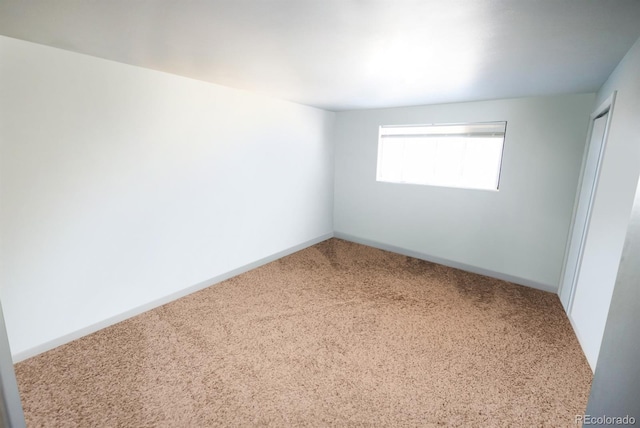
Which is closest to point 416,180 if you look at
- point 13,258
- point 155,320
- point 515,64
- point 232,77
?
point 515,64

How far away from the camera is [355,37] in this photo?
5.52 feet

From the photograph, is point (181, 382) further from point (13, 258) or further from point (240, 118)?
point (240, 118)

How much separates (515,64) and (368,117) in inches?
106

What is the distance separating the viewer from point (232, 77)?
2.81 metres

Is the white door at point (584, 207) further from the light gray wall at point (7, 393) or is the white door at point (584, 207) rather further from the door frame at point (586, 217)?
the light gray wall at point (7, 393)

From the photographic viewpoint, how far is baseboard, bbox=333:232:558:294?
3564 millimetres

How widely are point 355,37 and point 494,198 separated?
301 centimetres

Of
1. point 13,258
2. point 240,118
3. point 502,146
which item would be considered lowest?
point 13,258

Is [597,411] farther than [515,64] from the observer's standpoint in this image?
No

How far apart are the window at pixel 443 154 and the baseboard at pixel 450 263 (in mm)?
1074

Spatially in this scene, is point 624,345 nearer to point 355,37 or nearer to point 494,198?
point 355,37

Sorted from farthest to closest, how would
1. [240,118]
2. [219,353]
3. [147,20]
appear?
[240,118] → [219,353] → [147,20]

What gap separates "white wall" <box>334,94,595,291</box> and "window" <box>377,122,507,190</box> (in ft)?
0.45

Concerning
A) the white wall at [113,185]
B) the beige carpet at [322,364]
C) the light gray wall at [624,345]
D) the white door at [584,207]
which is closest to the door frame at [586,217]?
the white door at [584,207]
